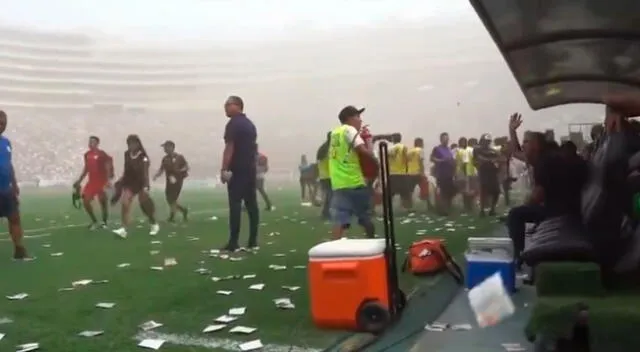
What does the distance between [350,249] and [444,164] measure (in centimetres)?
1125

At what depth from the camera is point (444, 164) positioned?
630 inches

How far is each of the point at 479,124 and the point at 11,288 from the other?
807 inches

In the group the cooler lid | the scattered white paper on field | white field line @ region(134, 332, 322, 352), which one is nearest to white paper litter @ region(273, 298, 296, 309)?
the cooler lid

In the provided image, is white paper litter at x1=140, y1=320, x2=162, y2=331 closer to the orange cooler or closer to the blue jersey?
the orange cooler

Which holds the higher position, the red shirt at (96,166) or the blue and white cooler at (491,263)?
the red shirt at (96,166)

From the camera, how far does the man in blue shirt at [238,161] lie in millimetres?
9086

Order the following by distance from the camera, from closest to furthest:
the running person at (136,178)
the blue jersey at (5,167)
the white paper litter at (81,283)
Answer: the white paper litter at (81,283) → the blue jersey at (5,167) → the running person at (136,178)

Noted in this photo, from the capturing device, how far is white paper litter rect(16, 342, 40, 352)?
15.5ft

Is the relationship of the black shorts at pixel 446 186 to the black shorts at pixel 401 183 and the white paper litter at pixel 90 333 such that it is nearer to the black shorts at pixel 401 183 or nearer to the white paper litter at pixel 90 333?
the black shorts at pixel 401 183

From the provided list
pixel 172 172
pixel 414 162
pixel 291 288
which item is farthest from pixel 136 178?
pixel 291 288

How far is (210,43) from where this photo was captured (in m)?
35.0

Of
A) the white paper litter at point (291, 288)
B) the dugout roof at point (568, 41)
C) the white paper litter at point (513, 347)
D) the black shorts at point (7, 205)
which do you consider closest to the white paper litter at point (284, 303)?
the white paper litter at point (291, 288)

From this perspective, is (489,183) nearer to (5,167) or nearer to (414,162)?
(414,162)

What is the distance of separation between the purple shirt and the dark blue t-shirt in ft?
24.1
